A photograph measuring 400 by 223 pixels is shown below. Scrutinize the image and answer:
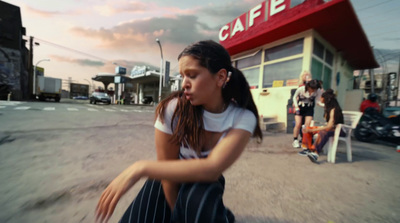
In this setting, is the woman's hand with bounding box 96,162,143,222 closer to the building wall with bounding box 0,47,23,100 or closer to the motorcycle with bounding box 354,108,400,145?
the motorcycle with bounding box 354,108,400,145

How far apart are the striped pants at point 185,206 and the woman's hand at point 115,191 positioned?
0.17 metres

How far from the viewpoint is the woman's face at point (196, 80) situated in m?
Answer: 0.92

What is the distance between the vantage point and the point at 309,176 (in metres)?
2.21

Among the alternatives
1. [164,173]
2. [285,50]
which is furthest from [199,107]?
[285,50]

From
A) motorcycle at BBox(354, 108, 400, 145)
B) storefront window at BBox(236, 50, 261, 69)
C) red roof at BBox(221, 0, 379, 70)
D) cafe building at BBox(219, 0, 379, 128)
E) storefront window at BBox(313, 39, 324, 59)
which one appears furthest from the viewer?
storefront window at BBox(236, 50, 261, 69)

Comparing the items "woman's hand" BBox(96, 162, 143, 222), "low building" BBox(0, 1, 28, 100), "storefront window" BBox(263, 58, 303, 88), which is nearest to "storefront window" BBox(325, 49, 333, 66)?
"storefront window" BBox(263, 58, 303, 88)

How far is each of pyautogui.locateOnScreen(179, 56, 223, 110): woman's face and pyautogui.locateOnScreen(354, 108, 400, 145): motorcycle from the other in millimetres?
6036

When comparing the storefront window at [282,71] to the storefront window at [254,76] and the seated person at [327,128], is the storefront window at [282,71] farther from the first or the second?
the seated person at [327,128]

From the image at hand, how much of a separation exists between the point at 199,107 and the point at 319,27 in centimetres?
700

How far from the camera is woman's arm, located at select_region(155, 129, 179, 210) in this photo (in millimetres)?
937

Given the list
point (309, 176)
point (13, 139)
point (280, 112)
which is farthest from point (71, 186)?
point (280, 112)

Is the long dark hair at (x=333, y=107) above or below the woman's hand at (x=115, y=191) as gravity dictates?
above

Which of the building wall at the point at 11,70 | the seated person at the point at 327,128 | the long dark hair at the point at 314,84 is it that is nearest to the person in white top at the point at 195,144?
the seated person at the point at 327,128

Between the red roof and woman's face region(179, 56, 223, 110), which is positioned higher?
the red roof
